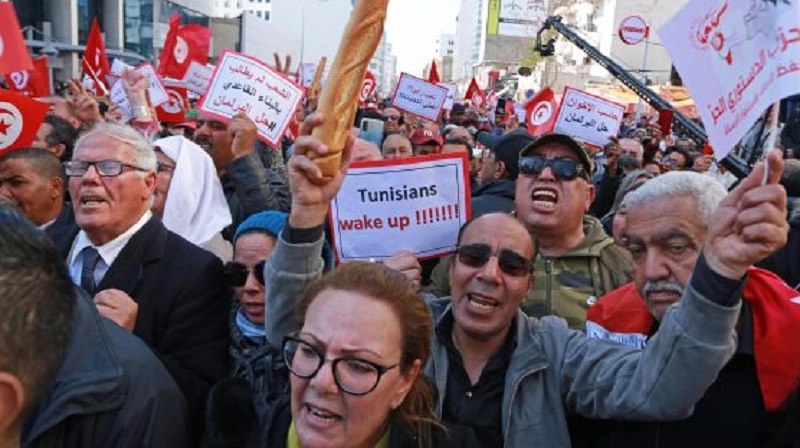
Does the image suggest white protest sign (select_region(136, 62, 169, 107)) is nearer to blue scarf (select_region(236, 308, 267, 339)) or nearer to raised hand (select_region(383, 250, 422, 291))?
blue scarf (select_region(236, 308, 267, 339))

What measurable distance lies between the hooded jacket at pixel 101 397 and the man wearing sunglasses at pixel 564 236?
1578 millimetres

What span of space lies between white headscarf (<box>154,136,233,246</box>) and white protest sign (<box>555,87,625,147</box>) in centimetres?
463

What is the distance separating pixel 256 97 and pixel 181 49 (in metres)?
4.99

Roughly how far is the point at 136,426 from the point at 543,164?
219 cm

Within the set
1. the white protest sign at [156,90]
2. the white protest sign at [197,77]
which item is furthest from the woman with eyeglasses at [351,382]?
the white protest sign at [197,77]

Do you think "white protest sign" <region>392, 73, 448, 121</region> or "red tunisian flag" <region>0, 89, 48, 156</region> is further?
"white protest sign" <region>392, 73, 448, 121</region>

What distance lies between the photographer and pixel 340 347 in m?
1.71

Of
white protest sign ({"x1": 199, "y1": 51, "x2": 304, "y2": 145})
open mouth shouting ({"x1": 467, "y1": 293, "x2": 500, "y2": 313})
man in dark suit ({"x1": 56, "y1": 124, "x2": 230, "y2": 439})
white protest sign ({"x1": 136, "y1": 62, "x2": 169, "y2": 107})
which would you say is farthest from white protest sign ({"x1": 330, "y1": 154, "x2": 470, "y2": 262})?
white protest sign ({"x1": 136, "y1": 62, "x2": 169, "y2": 107})

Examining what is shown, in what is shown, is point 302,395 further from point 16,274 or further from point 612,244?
point 612,244

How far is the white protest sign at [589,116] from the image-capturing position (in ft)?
24.8

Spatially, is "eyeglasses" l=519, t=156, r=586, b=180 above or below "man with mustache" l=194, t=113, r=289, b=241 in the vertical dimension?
above

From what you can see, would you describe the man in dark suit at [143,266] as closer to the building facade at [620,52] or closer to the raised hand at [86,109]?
the raised hand at [86,109]

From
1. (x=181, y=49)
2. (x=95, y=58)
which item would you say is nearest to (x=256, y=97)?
(x=181, y=49)

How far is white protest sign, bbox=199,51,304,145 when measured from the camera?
5.24 metres
